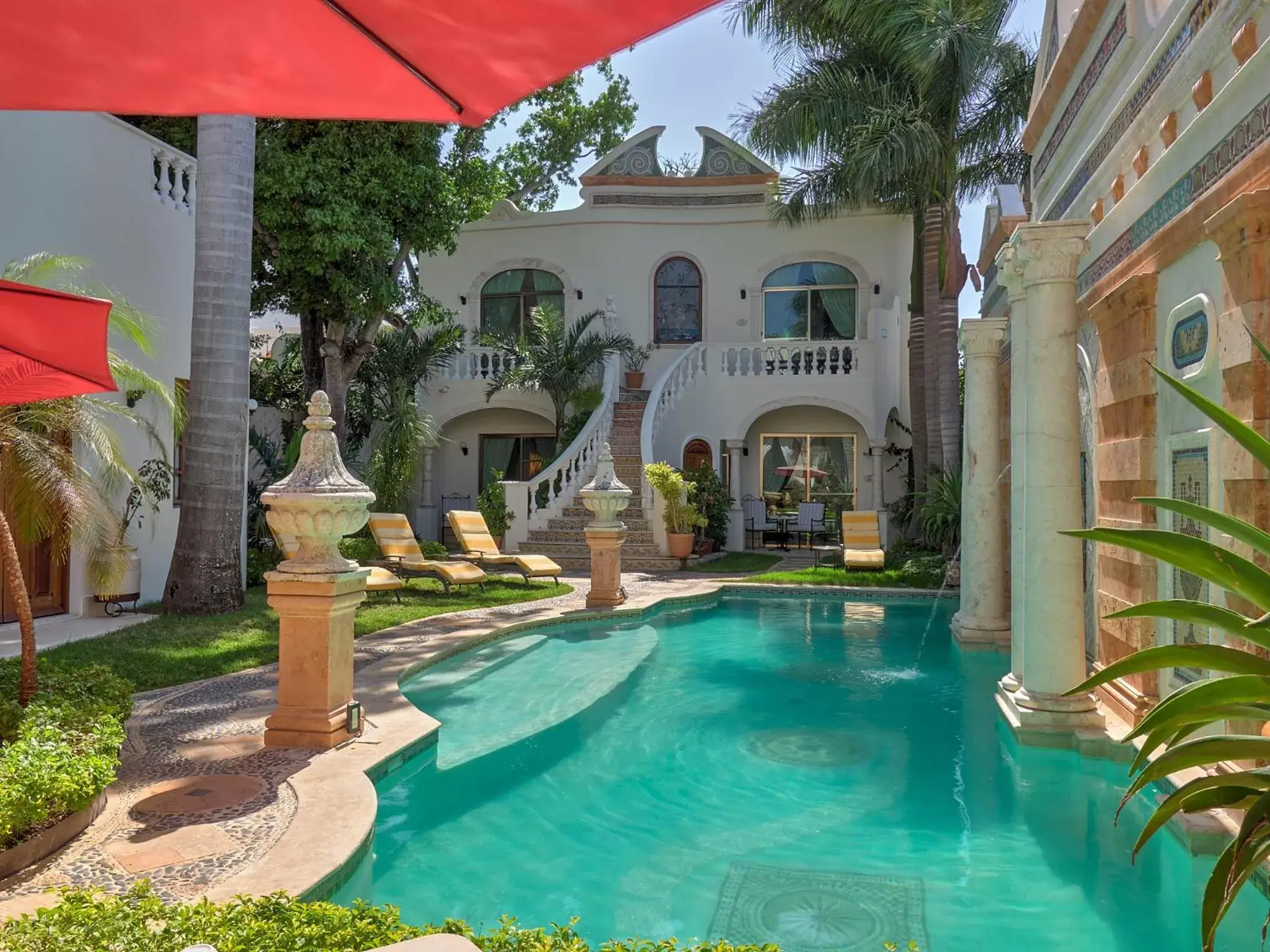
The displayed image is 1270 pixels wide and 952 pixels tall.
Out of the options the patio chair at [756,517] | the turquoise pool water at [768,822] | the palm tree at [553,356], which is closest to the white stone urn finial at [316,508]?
the turquoise pool water at [768,822]

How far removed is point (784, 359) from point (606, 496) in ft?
30.9

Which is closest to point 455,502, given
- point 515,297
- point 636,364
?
point 515,297

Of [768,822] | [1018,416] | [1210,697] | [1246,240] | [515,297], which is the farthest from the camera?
[515,297]

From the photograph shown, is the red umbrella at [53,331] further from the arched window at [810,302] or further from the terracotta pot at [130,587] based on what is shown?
the arched window at [810,302]

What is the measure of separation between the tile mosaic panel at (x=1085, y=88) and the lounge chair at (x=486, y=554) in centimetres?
836

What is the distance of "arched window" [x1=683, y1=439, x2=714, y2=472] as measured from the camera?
20.9m

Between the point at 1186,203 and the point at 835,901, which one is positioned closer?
the point at 835,901

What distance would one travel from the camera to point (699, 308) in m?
22.9

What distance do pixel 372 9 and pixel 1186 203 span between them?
528 centimetres

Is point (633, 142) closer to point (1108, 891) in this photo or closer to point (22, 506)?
point (22, 506)

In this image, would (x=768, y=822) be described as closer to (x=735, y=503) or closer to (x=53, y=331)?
(x=53, y=331)

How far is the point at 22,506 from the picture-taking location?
7441 millimetres

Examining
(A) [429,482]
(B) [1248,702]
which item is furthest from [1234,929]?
(A) [429,482]

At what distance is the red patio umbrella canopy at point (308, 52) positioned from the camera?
1.75 m
